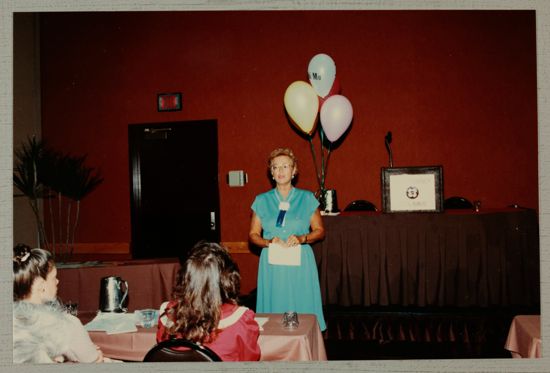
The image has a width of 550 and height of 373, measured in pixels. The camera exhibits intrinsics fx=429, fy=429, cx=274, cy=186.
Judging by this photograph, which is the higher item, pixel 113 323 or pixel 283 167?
pixel 283 167

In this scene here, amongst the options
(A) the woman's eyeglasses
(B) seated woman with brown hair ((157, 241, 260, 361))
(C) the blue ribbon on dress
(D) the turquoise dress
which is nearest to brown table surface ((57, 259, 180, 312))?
(D) the turquoise dress

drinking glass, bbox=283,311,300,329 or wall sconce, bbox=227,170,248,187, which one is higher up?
wall sconce, bbox=227,170,248,187

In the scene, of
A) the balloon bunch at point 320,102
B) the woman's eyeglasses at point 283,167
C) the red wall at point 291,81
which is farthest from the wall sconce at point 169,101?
the woman's eyeglasses at point 283,167

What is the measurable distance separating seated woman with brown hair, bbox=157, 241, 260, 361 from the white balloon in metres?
2.63

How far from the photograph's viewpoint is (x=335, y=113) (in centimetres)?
374

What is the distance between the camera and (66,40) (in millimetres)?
5180

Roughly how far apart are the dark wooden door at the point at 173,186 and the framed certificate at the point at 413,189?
204cm

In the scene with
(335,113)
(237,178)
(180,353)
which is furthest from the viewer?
(237,178)

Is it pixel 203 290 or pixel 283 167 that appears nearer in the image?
pixel 203 290

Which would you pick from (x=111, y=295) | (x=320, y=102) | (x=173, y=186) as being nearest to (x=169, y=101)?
(x=173, y=186)

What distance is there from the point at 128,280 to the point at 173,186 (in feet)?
7.39

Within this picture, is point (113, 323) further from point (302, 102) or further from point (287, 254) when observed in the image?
point (302, 102)

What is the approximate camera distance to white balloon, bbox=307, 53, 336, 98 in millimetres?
3857

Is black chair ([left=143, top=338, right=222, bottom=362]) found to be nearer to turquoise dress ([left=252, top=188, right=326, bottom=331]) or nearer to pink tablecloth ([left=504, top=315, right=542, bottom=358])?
pink tablecloth ([left=504, top=315, right=542, bottom=358])
